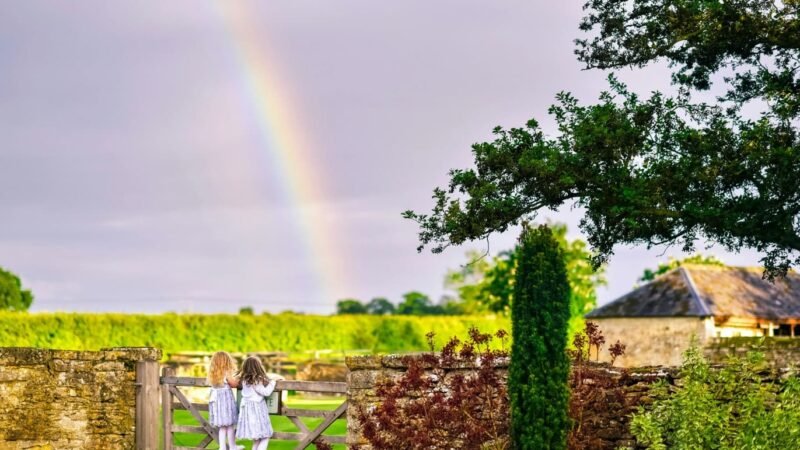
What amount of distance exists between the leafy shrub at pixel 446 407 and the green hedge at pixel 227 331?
28.6m

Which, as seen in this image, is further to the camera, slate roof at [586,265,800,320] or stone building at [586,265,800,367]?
slate roof at [586,265,800,320]

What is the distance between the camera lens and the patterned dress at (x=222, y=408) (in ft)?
48.3

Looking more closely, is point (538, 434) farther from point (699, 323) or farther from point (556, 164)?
point (699, 323)

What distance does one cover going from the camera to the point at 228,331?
45469mm

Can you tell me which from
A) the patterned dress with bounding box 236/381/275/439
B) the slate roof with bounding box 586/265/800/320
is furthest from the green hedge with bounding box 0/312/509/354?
the patterned dress with bounding box 236/381/275/439

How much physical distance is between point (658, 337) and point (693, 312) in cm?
163

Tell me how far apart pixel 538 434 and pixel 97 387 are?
7.68 meters

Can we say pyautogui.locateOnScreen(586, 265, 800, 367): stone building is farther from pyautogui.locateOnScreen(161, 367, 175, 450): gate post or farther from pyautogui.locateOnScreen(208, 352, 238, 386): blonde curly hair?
pyautogui.locateOnScreen(208, 352, 238, 386): blonde curly hair

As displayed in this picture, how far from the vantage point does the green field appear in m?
39.9

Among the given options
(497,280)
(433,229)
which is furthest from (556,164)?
(497,280)

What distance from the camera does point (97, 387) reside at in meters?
15.9

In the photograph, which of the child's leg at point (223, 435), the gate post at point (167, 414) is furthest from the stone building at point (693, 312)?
the child's leg at point (223, 435)

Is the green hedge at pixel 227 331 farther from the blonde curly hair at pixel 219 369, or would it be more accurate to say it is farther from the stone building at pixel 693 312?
the blonde curly hair at pixel 219 369

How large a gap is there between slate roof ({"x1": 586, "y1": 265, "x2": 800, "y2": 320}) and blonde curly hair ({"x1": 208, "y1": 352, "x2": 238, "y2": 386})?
27.8m
